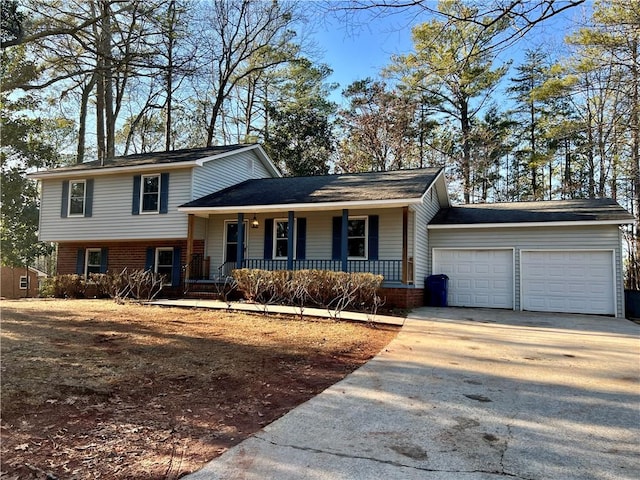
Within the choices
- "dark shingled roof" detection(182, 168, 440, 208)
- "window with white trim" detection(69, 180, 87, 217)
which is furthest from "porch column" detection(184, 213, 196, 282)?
"window with white trim" detection(69, 180, 87, 217)

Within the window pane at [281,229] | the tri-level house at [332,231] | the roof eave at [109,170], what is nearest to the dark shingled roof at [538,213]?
the tri-level house at [332,231]

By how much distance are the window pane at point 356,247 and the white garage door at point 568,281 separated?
186 inches

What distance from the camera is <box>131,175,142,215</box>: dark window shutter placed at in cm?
1494

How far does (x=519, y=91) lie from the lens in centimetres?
2430

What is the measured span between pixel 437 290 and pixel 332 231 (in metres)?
3.70

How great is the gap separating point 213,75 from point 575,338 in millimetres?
21779

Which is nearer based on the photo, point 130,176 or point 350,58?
point 350,58

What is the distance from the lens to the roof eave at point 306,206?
1129 centimetres

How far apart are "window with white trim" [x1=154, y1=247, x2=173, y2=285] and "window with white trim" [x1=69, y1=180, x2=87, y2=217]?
329cm

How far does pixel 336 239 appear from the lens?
13.5 m

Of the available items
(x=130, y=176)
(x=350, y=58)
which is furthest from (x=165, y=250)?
(x=350, y=58)

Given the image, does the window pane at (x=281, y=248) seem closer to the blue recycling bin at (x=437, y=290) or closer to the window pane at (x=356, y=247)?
the window pane at (x=356, y=247)

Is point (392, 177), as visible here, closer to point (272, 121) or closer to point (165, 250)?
point (165, 250)

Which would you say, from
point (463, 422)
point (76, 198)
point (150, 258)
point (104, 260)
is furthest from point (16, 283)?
point (463, 422)
